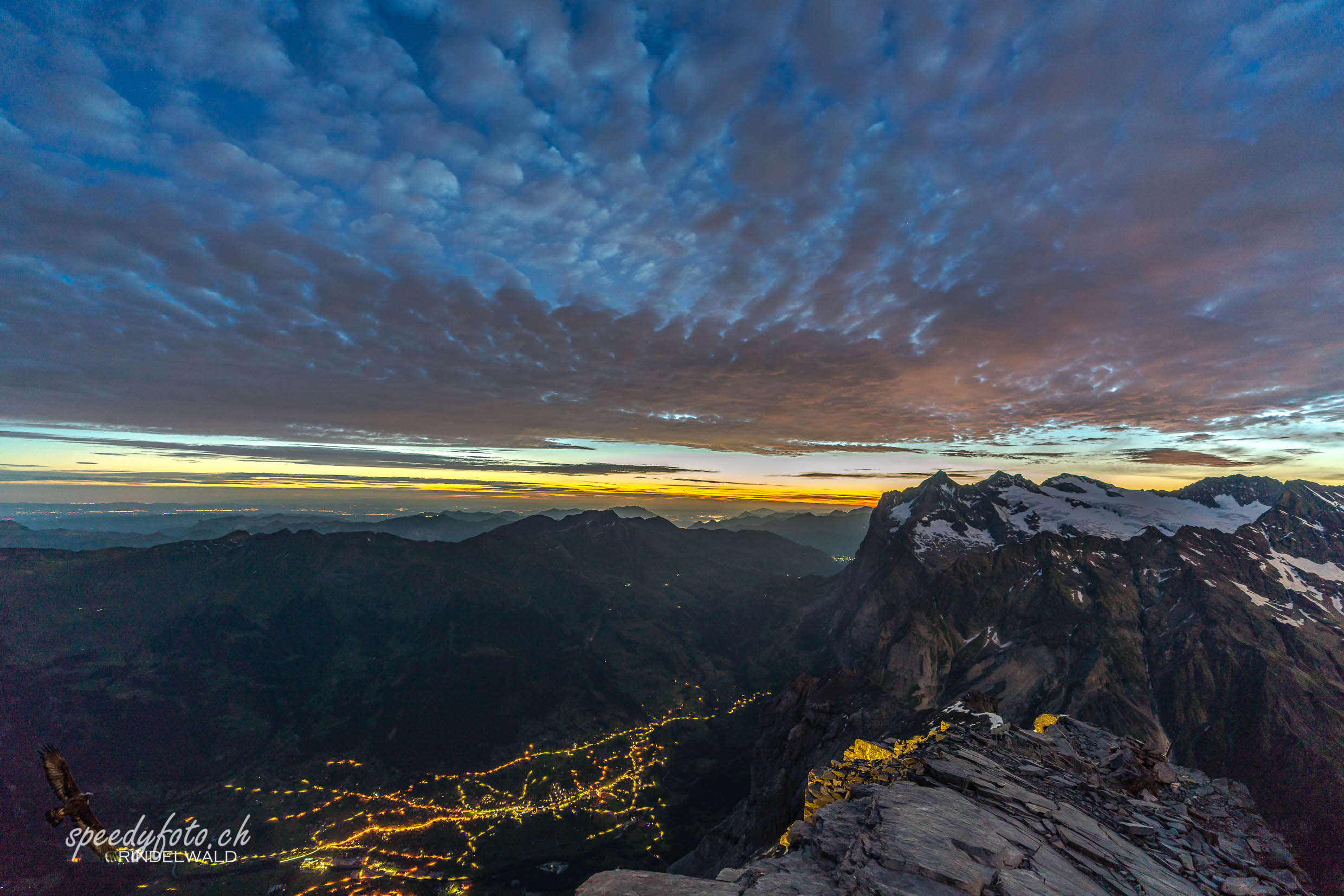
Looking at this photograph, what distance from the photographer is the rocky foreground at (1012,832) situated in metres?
18.1

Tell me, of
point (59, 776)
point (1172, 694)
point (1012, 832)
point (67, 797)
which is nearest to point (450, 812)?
point (59, 776)

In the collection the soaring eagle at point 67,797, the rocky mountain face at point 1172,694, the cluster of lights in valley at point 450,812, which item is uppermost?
the soaring eagle at point 67,797

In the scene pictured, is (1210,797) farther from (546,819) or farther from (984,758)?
(546,819)

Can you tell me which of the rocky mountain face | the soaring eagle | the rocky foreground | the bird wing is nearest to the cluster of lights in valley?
the rocky mountain face

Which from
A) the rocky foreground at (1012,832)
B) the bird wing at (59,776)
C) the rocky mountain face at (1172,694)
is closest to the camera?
the bird wing at (59,776)

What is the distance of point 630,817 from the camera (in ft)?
523

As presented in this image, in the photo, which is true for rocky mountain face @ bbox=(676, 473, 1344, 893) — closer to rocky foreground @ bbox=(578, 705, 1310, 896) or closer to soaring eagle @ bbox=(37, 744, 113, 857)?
rocky foreground @ bbox=(578, 705, 1310, 896)

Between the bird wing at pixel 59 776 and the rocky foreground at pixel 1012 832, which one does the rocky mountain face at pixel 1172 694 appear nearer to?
the rocky foreground at pixel 1012 832

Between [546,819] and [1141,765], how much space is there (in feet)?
581

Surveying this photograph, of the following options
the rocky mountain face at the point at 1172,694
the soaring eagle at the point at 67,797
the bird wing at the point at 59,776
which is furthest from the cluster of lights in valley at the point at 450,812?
the bird wing at the point at 59,776

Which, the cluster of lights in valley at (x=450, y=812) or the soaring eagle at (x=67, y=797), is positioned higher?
the soaring eagle at (x=67, y=797)

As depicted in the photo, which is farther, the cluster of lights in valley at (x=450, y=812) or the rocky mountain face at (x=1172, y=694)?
the cluster of lights in valley at (x=450, y=812)

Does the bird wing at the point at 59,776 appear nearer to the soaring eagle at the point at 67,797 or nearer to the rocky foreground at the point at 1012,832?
the soaring eagle at the point at 67,797

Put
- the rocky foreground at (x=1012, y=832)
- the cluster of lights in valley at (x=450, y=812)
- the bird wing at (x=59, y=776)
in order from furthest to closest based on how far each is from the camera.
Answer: the cluster of lights in valley at (x=450, y=812), the rocky foreground at (x=1012, y=832), the bird wing at (x=59, y=776)
